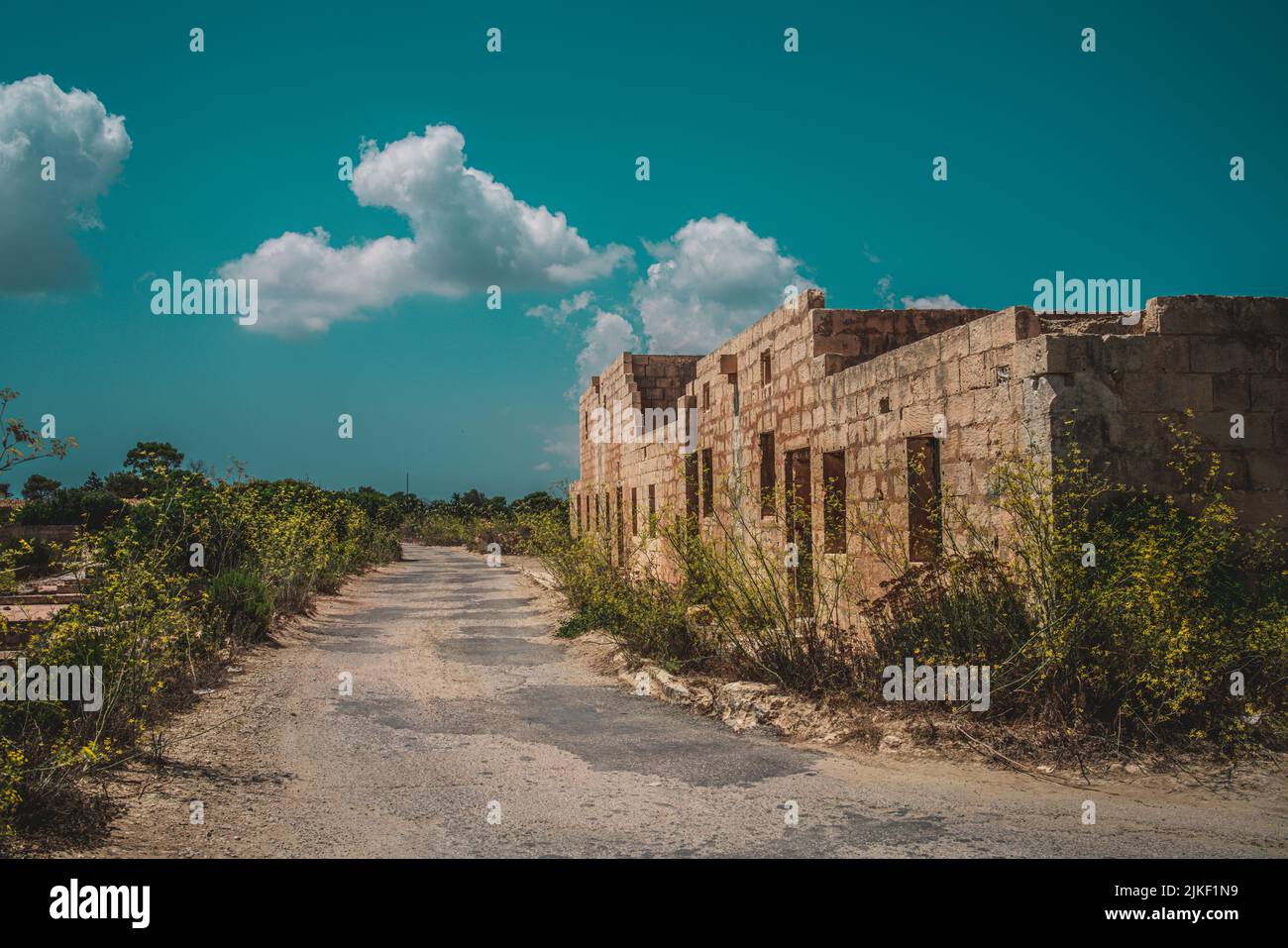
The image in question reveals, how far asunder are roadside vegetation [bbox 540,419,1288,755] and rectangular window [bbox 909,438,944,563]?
334 mm

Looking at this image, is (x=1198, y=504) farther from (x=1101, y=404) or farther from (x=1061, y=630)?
(x=1061, y=630)

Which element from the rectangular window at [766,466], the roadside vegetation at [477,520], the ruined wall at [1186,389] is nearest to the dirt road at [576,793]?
the ruined wall at [1186,389]

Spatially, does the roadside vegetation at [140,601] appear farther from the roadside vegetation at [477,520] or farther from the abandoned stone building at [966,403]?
the roadside vegetation at [477,520]

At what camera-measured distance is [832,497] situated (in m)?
9.68

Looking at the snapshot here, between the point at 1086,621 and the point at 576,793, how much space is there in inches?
137

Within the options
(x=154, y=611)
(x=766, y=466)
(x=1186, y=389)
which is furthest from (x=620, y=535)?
(x=1186, y=389)

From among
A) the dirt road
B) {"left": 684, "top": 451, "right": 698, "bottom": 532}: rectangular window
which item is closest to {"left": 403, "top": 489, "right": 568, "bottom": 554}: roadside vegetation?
{"left": 684, "top": 451, "right": 698, "bottom": 532}: rectangular window

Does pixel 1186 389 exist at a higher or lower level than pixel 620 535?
higher

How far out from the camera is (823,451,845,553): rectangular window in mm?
9711

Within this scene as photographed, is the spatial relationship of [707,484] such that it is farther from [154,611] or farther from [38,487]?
[38,487]

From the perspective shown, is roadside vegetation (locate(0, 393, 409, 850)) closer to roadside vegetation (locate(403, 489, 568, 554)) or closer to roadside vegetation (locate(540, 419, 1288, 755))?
roadside vegetation (locate(540, 419, 1288, 755))

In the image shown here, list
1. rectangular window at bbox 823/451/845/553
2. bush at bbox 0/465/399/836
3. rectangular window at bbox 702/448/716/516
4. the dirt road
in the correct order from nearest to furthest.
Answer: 1. the dirt road
2. bush at bbox 0/465/399/836
3. rectangular window at bbox 823/451/845/553
4. rectangular window at bbox 702/448/716/516
